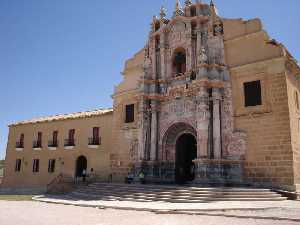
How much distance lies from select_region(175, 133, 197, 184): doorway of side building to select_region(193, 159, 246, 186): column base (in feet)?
10.4

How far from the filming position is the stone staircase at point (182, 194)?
14.5m

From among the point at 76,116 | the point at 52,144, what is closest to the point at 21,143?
the point at 52,144

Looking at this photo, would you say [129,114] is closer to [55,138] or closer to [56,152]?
[56,152]

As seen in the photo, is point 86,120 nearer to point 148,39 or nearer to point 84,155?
point 84,155

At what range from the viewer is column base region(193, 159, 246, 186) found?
17531 millimetres

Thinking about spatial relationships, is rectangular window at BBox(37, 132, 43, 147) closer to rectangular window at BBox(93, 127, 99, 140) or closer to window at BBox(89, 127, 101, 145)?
window at BBox(89, 127, 101, 145)

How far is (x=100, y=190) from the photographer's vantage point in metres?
18.5

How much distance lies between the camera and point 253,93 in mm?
18078

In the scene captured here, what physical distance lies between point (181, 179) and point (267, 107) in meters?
7.46

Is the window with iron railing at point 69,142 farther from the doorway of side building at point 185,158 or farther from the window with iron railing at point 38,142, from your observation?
the doorway of side building at point 185,158

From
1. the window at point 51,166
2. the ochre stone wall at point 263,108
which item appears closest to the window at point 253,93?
the ochre stone wall at point 263,108

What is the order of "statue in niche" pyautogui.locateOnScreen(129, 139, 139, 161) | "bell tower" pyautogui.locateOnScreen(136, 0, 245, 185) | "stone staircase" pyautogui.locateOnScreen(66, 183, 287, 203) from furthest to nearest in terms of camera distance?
"statue in niche" pyautogui.locateOnScreen(129, 139, 139, 161)
"bell tower" pyautogui.locateOnScreen(136, 0, 245, 185)
"stone staircase" pyautogui.locateOnScreen(66, 183, 287, 203)

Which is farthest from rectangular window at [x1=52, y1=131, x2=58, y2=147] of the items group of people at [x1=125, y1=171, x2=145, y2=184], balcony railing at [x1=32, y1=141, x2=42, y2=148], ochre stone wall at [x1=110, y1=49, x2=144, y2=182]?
group of people at [x1=125, y1=171, x2=145, y2=184]

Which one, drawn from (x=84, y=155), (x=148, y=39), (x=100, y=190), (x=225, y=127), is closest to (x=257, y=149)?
(x=225, y=127)
